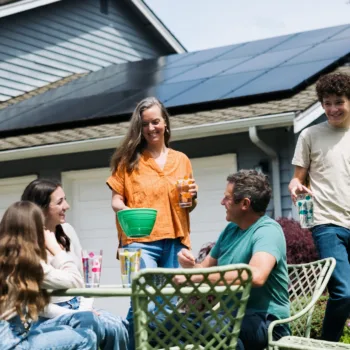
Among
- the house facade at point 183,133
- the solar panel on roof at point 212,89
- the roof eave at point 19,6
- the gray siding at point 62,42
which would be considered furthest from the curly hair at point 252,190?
the gray siding at point 62,42

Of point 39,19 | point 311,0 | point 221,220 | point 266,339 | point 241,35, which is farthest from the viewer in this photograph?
point 241,35

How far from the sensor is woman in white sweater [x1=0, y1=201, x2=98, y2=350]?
3.72 metres

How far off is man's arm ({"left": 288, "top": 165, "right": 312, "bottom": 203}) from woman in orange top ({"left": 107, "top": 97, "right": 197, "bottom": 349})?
0.64m

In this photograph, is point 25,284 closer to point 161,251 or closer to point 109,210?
point 161,251

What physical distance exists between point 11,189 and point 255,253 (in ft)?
27.0

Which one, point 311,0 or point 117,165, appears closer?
point 117,165

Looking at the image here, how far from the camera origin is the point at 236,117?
9.52m

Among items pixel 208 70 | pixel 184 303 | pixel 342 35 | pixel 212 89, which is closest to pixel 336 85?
pixel 184 303

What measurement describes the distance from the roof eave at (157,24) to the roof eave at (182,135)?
6424 millimetres

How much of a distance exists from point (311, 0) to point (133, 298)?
1630 centimetres

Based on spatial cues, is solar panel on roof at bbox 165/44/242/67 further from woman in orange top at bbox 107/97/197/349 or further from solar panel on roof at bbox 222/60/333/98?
woman in orange top at bbox 107/97/197/349

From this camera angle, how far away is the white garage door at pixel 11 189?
11.7 meters

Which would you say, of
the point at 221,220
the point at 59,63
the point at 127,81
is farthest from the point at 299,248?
the point at 59,63

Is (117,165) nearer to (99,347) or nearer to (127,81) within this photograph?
(99,347)
